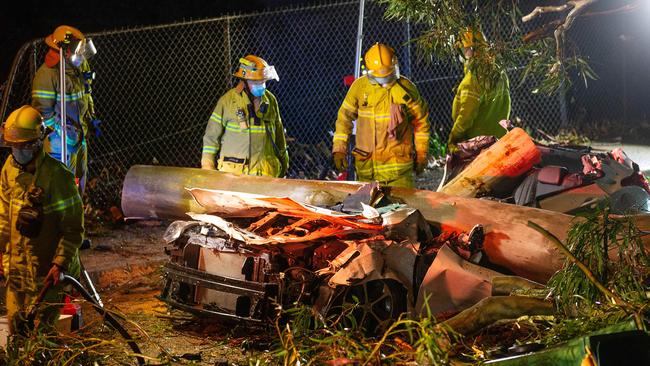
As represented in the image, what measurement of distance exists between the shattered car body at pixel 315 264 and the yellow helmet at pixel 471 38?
2.33m

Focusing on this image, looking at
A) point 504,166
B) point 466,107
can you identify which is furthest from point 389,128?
point 504,166

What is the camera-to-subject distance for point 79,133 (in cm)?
1002

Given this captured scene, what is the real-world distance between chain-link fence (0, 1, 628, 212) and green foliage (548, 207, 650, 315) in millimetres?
8249

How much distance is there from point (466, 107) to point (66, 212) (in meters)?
4.80

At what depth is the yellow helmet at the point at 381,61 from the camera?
867 centimetres

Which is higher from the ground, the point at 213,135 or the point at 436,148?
the point at 213,135

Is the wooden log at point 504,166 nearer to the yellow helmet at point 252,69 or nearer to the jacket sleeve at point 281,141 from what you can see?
the jacket sleeve at point 281,141

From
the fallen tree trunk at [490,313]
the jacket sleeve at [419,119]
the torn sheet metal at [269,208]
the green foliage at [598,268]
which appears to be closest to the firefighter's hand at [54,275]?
the torn sheet metal at [269,208]

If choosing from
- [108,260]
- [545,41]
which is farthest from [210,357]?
[545,41]

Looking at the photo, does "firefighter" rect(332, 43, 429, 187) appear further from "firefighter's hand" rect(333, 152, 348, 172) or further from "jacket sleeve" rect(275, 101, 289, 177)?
"jacket sleeve" rect(275, 101, 289, 177)

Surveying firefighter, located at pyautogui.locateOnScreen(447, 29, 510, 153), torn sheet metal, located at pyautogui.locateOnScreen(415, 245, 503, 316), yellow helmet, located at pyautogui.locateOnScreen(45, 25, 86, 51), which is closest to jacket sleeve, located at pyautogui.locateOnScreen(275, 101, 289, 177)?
firefighter, located at pyautogui.locateOnScreen(447, 29, 510, 153)

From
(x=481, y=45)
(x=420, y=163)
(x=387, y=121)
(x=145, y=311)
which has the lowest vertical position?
(x=145, y=311)

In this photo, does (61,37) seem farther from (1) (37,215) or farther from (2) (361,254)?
(2) (361,254)

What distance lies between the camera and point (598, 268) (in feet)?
15.9
